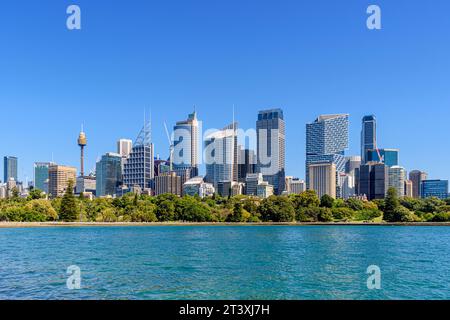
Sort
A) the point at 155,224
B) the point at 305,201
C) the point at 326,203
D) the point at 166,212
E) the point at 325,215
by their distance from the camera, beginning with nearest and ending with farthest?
the point at 155,224, the point at 166,212, the point at 325,215, the point at 305,201, the point at 326,203

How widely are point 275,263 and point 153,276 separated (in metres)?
10.7

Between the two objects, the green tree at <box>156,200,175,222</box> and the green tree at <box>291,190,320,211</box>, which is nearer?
the green tree at <box>156,200,175,222</box>

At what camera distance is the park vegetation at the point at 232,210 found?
4374 inches

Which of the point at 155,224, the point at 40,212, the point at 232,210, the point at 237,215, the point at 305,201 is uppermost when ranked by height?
the point at 305,201

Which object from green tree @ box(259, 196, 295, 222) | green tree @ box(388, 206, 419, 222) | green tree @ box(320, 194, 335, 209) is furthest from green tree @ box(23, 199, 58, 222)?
green tree @ box(388, 206, 419, 222)

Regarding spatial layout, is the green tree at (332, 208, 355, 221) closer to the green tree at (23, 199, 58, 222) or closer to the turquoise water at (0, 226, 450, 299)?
the green tree at (23, 199, 58, 222)

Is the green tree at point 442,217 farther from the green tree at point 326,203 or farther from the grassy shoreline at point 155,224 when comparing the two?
the green tree at point 326,203

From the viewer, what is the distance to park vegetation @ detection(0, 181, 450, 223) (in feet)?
365

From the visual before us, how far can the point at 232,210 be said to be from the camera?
12594 centimetres

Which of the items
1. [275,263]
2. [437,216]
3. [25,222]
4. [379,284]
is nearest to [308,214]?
[437,216]

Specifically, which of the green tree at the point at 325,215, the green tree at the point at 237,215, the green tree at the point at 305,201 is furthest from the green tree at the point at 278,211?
the green tree at the point at 325,215

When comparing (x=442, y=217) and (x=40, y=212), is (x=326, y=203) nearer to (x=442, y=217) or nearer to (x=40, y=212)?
(x=442, y=217)

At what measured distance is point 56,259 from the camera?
34.4m

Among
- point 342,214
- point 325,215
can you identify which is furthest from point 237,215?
point 342,214
